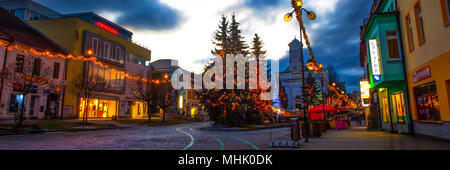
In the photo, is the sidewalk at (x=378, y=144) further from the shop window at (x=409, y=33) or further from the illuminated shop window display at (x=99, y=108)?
the illuminated shop window display at (x=99, y=108)

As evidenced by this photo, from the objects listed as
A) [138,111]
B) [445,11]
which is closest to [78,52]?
[138,111]

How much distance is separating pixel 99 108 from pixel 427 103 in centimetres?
3763

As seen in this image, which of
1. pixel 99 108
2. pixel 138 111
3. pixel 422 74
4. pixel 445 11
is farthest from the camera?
pixel 138 111

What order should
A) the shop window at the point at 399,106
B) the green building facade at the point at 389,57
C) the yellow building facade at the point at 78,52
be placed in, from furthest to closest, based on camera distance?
the yellow building facade at the point at 78,52
the shop window at the point at 399,106
the green building facade at the point at 389,57

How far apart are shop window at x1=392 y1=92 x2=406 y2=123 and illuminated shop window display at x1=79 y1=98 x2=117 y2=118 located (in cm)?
3228

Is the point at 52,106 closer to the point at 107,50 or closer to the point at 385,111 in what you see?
the point at 107,50

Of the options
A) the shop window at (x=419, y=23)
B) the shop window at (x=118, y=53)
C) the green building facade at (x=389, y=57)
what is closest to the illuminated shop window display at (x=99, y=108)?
the shop window at (x=118, y=53)

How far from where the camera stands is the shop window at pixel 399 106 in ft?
53.6

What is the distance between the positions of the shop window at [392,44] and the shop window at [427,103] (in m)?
2.59

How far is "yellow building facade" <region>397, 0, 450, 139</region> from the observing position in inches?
398

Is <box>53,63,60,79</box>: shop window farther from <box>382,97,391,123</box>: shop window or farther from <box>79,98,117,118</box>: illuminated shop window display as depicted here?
<box>382,97,391,123</box>: shop window

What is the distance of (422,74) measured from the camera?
12055mm

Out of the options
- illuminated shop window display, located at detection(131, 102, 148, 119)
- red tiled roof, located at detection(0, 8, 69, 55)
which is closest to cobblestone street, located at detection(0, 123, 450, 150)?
red tiled roof, located at detection(0, 8, 69, 55)
